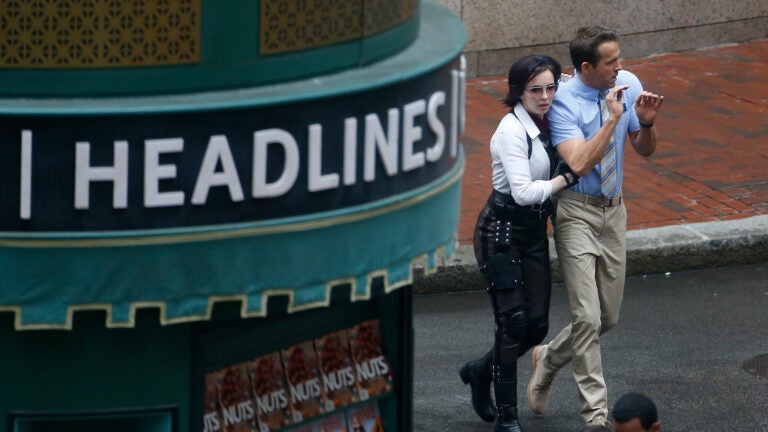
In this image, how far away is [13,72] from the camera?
4.37 meters

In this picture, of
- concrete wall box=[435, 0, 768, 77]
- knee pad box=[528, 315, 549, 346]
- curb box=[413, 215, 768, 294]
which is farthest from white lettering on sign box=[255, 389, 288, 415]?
concrete wall box=[435, 0, 768, 77]

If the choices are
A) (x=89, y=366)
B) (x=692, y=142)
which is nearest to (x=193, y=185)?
(x=89, y=366)

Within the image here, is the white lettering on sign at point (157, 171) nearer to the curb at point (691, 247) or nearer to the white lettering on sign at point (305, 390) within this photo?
the white lettering on sign at point (305, 390)

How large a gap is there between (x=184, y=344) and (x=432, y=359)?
13.3 feet

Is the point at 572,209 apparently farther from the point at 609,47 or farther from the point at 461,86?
the point at 461,86

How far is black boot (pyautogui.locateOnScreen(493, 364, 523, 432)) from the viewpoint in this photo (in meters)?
7.54

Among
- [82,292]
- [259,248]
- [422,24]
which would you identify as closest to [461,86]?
[422,24]

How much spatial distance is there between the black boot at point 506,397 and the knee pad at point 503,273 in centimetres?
46

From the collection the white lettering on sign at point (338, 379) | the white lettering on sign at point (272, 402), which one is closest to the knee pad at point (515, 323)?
the white lettering on sign at point (338, 379)

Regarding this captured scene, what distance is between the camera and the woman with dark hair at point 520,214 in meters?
7.19

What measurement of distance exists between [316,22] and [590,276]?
314 cm

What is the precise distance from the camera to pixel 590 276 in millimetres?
7461

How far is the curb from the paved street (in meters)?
0.08

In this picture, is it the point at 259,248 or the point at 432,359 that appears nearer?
the point at 259,248
